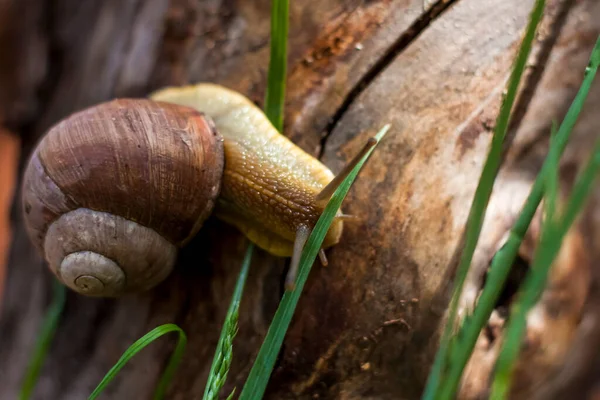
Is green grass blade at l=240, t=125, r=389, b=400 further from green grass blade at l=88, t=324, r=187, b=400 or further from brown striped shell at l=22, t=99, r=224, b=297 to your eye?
brown striped shell at l=22, t=99, r=224, b=297

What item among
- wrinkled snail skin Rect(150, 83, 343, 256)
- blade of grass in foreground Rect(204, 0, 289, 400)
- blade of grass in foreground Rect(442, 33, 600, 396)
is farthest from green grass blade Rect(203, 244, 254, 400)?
blade of grass in foreground Rect(442, 33, 600, 396)

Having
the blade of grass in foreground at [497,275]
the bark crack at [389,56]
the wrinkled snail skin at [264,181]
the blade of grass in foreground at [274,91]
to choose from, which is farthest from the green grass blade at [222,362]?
the bark crack at [389,56]

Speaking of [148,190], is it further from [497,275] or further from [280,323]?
[497,275]

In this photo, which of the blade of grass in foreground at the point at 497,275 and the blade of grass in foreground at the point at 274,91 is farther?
the blade of grass in foreground at the point at 274,91

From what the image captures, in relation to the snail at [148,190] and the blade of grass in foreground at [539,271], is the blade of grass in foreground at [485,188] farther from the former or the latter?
the snail at [148,190]

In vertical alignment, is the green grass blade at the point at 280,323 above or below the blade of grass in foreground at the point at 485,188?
below

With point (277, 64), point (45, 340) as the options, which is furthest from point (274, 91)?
point (45, 340)
